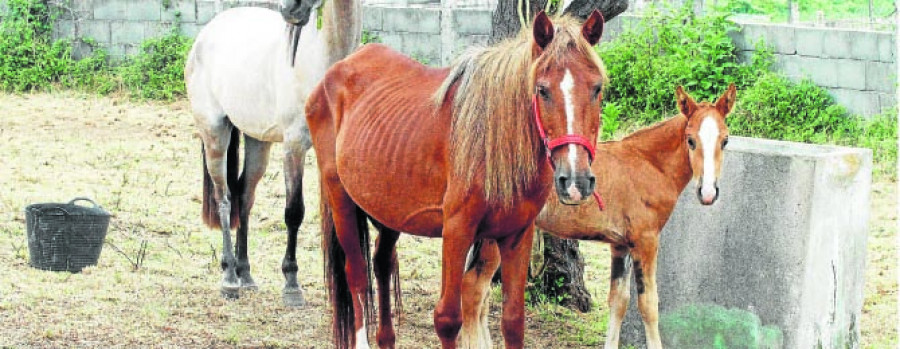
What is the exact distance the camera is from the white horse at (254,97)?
7.16 m

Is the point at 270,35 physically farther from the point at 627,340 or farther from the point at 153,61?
the point at 153,61

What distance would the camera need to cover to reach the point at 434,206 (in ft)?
16.2

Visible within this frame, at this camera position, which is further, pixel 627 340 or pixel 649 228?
pixel 627 340

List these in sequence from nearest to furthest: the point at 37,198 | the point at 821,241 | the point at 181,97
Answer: the point at 821,241 < the point at 37,198 < the point at 181,97

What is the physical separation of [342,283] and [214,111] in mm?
2499

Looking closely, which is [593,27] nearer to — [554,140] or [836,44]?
[554,140]

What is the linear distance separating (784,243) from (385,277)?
1836 millimetres

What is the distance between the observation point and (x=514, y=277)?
16.2 feet

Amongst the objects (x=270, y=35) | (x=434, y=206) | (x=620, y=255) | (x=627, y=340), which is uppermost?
(x=270, y=35)

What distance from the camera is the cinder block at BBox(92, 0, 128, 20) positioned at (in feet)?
50.0

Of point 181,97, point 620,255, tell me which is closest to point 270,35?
point 620,255

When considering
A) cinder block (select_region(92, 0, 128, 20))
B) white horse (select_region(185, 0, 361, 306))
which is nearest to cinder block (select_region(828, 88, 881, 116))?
white horse (select_region(185, 0, 361, 306))

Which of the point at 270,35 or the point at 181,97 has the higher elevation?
the point at 270,35

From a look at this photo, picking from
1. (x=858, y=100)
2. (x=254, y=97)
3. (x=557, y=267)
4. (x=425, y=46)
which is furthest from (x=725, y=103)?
(x=425, y=46)
